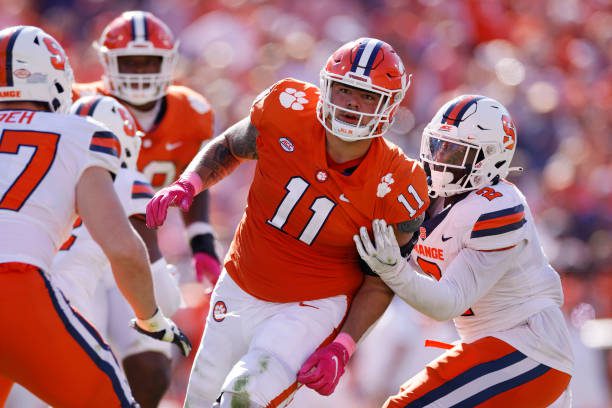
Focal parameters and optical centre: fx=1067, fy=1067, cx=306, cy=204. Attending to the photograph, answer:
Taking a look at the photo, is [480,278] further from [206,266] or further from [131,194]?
[206,266]

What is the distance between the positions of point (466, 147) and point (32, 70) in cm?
162

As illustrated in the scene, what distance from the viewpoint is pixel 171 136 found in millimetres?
5637

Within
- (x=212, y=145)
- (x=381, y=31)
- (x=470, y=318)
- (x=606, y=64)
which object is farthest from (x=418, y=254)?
(x=606, y=64)

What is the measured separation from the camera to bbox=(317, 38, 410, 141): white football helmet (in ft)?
12.4

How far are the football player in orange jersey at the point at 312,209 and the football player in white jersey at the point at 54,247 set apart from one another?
0.39 meters

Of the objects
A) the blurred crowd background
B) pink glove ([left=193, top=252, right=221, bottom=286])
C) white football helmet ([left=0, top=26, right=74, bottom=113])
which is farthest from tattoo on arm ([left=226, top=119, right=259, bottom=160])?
the blurred crowd background

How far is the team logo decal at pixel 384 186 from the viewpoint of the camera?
3740 mm

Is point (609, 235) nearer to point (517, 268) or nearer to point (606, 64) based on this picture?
point (606, 64)

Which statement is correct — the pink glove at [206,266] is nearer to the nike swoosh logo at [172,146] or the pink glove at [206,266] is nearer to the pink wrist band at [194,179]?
the nike swoosh logo at [172,146]

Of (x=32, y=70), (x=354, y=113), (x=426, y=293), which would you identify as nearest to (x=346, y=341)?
(x=426, y=293)

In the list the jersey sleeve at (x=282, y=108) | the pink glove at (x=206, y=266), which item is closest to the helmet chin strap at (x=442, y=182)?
the jersey sleeve at (x=282, y=108)

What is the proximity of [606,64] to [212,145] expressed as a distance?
23.2 ft

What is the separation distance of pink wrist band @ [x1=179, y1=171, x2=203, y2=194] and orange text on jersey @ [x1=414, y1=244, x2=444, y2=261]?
87 centimetres

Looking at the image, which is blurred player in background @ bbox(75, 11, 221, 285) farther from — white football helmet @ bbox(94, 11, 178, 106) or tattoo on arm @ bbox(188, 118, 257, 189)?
tattoo on arm @ bbox(188, 118, 257, 189)
